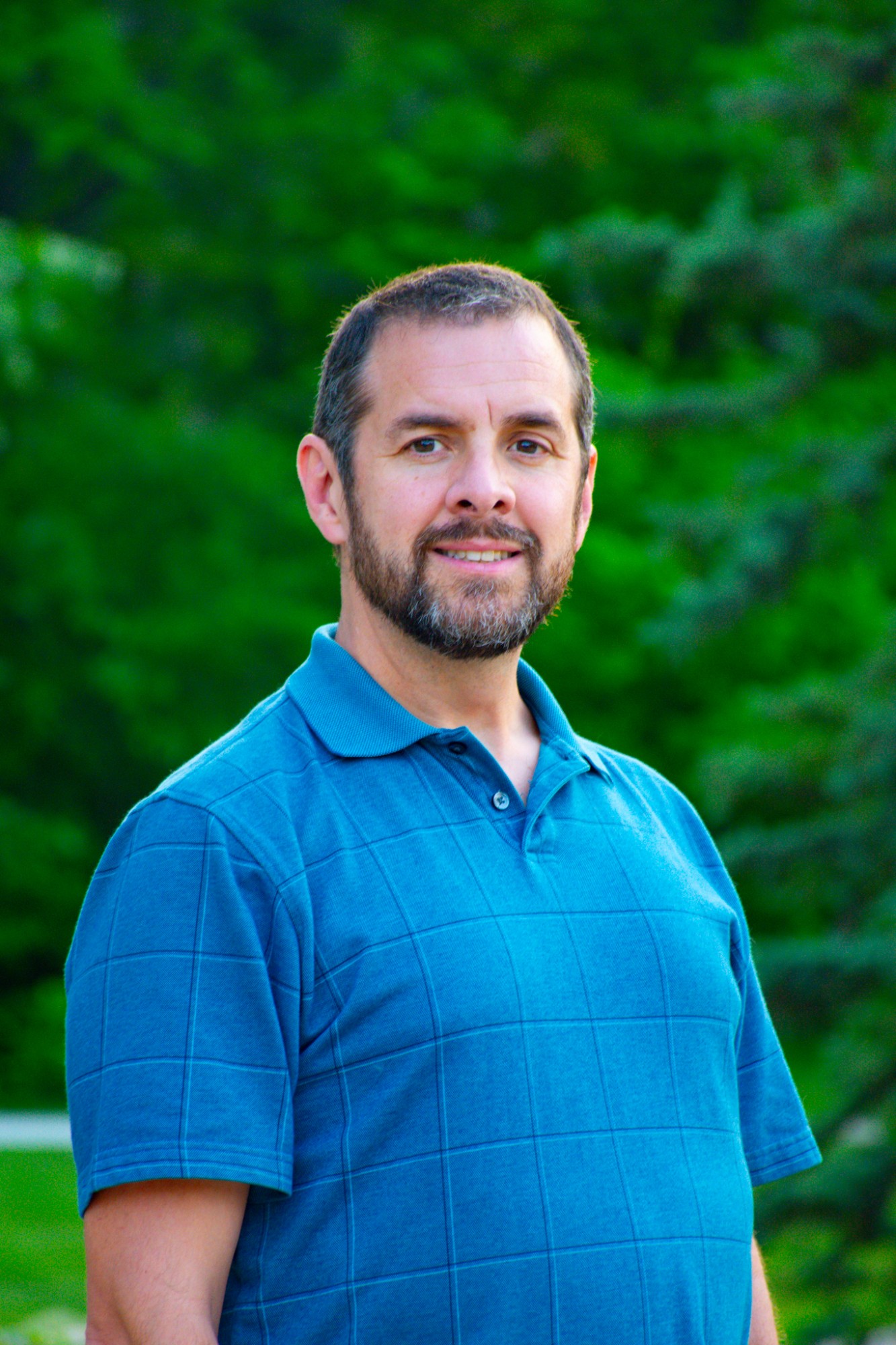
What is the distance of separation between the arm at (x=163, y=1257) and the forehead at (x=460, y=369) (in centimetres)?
99

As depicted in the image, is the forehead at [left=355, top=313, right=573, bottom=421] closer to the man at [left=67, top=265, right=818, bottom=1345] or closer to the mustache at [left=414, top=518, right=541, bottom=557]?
the man at [left=67, top=265, right=818, bottom=1345]

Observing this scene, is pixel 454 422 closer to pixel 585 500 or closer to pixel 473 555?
pixel 473 555

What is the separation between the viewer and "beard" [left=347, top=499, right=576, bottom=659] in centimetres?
199

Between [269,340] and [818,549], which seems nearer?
[818,549]

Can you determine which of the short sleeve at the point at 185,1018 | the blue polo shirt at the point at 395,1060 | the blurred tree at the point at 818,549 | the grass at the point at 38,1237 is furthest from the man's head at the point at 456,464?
the grass at the point at 38,1237

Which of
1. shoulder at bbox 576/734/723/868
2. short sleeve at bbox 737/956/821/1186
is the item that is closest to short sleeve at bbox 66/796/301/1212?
shoulder at bbox 576/734/723/868

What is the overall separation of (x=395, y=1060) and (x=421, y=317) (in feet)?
3.16

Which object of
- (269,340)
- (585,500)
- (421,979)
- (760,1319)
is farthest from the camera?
(269,340)

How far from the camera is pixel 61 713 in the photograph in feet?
44.5

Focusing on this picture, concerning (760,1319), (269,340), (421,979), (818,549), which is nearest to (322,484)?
(421,979)

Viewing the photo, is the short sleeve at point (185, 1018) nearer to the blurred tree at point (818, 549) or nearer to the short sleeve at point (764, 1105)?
the short sleeve at point (764, 1105)

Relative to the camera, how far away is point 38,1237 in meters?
7.55

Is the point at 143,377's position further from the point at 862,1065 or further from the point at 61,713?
the point at 862,1065

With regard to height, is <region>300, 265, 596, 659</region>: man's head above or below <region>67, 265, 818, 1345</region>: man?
above
